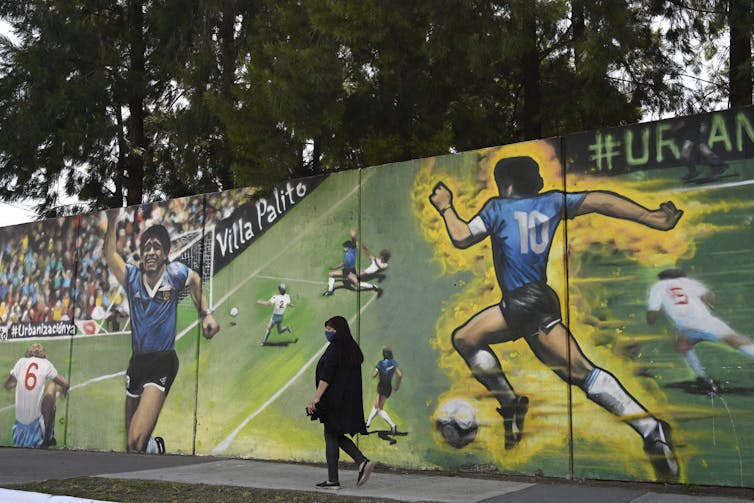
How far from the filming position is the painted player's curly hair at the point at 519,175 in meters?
9.38

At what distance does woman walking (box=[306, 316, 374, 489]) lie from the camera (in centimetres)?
843

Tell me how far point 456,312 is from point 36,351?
788cm

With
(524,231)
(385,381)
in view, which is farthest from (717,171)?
(385,381)

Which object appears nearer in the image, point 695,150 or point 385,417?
point 695,150

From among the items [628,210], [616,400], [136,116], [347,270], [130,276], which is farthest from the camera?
[136,116]

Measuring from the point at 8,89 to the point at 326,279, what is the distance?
27.7 ft

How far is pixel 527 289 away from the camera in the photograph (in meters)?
9.25

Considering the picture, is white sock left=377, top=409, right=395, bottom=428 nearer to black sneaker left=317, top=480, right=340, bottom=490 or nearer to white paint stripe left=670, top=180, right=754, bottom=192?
black sneaker left=317, top=480, right=340, bottom=490

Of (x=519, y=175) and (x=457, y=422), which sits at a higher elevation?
(x=519, y=175)

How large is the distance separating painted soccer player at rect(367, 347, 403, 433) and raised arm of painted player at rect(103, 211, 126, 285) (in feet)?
16.2

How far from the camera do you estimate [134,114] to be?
661 inches

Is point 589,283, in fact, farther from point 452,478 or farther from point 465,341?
point 452,478

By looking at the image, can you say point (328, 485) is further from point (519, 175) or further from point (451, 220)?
point (519, 175)

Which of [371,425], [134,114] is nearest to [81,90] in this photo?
[134,114]
